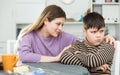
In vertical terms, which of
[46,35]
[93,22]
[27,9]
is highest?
[27,9]

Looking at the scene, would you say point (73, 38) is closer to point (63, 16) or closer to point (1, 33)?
point (63, 16)

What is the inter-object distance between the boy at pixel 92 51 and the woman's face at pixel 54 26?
0.92ft

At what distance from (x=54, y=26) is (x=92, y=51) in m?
0.46

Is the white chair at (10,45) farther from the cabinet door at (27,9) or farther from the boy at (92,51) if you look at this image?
the cabinet door at (27,9)

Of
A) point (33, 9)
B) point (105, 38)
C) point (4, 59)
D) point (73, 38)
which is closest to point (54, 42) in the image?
point (73, 38)

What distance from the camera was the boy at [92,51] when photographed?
1.82m

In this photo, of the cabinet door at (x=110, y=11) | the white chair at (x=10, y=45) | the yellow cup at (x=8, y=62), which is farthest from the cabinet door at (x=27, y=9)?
the yellow cup at (x=8, y=62)

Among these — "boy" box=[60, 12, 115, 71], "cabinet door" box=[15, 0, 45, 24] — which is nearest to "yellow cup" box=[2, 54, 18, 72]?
"boy" box=[60, 12, 115, 71]

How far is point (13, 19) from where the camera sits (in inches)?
184

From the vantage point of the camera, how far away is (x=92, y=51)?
1877mm

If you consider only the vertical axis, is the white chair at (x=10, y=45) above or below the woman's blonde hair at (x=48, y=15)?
below

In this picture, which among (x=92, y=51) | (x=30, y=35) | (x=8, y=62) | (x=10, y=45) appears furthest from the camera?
(x=10, y=45)

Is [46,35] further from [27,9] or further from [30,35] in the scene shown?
[27,9]

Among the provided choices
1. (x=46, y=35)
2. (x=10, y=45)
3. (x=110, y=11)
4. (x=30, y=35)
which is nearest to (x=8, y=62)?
(x=30, y=35)
